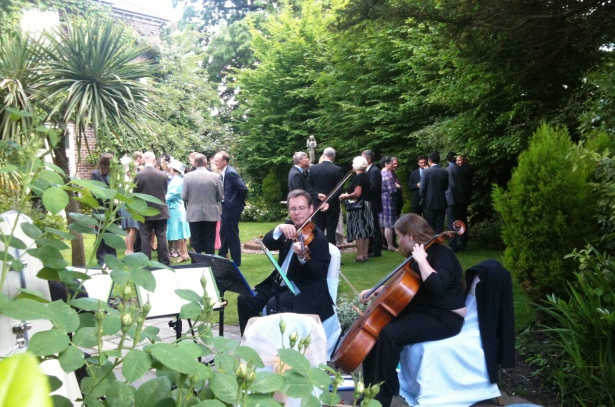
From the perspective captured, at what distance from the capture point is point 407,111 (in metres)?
16.7

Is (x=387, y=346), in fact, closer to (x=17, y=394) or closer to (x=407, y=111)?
(x=17, y=394)

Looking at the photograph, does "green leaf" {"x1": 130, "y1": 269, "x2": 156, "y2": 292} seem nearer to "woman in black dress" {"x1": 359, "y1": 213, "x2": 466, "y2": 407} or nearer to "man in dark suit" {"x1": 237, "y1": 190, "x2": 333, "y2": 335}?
"woman in black dress" {"x1": 359, "y1": 213, "x2": 466, "y2": 407}

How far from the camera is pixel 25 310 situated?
3.52 ft

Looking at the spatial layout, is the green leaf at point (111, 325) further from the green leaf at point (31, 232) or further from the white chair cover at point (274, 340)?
the white chair cover at point (274, 340)

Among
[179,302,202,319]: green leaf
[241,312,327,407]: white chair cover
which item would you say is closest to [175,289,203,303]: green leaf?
[179,302,202,319]: green leaf

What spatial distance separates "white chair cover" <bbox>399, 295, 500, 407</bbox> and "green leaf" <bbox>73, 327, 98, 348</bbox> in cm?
315

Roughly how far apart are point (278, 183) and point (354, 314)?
55.2ft

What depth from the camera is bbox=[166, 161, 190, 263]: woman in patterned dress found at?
10.4 metres

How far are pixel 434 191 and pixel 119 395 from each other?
33.4ft

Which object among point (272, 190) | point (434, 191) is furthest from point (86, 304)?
point (272, 190)

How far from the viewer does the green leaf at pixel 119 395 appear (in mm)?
1108

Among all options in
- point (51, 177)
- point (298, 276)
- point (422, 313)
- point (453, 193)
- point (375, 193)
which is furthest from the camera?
point (453, 193)

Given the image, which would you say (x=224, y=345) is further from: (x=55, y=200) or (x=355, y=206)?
(x=355, y=206)

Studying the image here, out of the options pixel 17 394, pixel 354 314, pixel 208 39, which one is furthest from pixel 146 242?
pixel 208 39
